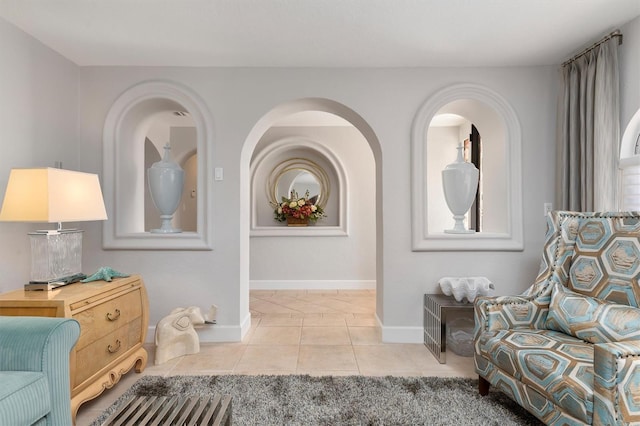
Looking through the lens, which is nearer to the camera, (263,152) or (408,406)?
(408,406)

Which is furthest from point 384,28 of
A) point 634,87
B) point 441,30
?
point 634,87

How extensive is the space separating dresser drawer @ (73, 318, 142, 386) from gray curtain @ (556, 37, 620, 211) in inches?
139

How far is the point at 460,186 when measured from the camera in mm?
3367

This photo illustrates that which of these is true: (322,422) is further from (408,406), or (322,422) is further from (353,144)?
(353,144)

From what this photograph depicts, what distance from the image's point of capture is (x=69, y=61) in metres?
3.16

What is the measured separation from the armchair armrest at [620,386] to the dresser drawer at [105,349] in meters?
2.54

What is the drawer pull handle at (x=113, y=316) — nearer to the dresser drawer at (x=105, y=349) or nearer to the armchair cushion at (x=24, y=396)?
the dresser drawer at (x=105, y=349)

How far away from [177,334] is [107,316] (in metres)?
0.73

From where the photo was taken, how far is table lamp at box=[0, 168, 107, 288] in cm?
206

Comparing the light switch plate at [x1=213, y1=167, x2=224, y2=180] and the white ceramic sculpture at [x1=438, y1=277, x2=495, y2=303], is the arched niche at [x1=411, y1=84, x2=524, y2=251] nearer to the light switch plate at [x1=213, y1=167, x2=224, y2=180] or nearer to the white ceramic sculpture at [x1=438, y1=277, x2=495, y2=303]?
the white ceramic sculpture at [x1=438, y1=277, x2=495, y2=303]

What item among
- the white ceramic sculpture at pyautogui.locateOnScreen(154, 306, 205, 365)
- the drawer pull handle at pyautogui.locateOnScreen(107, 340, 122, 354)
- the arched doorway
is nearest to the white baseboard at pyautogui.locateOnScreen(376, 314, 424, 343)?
the arched doorway

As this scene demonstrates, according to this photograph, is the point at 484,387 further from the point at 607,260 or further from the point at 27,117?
the point at 27,117

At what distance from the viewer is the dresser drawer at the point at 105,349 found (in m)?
2.04

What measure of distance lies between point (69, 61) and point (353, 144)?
3659 mm
